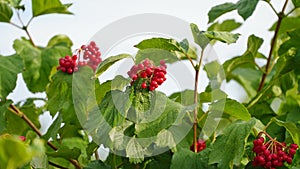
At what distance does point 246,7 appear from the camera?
283cm

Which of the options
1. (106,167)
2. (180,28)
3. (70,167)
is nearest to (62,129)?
(70,167)

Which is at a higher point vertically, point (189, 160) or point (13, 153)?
point (13, 153)

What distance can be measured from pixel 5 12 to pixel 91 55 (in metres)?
1.01

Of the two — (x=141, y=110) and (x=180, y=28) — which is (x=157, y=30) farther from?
(x=141, y=110)

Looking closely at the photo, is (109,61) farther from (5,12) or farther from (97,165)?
(5,12)

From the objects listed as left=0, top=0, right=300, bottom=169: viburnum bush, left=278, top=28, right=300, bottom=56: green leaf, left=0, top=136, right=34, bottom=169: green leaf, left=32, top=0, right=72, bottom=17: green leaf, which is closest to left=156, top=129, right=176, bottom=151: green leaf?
left=0, top=0, right=300, bottom=169: viburnum bush

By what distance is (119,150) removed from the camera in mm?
2100

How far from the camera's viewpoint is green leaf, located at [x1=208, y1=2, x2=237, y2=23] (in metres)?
2.94

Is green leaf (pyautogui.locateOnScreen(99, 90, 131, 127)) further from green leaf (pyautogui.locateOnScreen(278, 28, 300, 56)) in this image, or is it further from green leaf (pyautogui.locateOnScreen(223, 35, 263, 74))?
green leaf (pyautogui.locateOnScreen(223, 35, 263, 74))

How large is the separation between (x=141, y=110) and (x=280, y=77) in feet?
3.70

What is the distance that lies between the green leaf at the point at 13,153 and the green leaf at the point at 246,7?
1.80m

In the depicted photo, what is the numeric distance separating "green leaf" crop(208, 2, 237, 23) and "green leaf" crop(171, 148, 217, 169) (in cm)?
100

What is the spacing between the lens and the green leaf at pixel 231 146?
6.51ft

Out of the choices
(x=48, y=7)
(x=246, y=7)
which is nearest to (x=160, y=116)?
(x=246, y=7)
